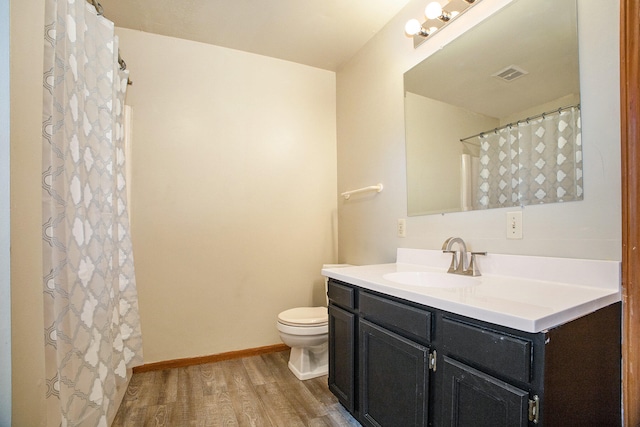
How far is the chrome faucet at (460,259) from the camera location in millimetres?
1400

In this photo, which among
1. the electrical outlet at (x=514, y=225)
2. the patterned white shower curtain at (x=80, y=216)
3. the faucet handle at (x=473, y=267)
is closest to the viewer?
the patterned white shower curtain at (x=80, y=216)

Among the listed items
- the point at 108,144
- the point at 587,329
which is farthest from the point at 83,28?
the point at 587,329

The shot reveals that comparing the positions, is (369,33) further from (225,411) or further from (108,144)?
(225,411)

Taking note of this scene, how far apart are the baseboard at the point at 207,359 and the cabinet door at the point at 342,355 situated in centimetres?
89

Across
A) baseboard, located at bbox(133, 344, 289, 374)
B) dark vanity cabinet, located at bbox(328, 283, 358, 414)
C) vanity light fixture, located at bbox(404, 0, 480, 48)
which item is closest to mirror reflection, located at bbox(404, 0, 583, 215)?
vanity light fixture, located at bbox(404, 0, 480, 48)

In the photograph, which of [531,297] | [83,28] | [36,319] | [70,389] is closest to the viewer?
[36,319]

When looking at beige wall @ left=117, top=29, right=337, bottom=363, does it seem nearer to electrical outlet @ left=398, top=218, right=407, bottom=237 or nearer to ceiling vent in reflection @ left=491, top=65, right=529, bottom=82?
electrical outlet @ left=398, top=218, right=407, bottom=237

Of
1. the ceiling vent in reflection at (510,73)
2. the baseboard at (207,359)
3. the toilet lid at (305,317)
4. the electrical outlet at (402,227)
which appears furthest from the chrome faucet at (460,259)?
the baseboard at (207,359)

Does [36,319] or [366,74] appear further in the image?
[366,74]

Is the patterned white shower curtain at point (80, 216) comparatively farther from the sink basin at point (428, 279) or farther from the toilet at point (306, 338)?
the sink basin at point (428, 279)

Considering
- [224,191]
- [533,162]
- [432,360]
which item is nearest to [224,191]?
[224,191]

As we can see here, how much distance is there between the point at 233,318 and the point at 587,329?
2151 millimetres

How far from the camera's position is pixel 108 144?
57.4 inches

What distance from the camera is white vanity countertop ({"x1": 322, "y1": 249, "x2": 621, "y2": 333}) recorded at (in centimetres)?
81
